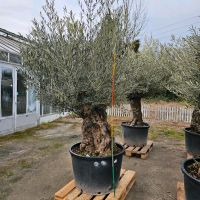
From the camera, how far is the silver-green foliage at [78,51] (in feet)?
10.4

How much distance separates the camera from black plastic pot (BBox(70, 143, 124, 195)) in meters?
3.43

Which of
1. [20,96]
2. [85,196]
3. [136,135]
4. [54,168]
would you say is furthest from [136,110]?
[20,96]

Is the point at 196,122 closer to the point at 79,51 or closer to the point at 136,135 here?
the point at 136,135

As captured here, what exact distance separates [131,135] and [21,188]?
303 centimetres

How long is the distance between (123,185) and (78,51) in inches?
83.7

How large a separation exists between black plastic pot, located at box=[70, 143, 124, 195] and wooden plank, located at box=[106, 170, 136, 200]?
123 mm

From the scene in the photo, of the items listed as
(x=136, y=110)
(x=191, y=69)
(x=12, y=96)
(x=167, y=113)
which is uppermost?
(x=191, y=69)

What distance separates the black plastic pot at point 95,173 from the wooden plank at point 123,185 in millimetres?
123

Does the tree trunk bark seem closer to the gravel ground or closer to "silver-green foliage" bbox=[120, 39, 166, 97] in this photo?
"silver-green foliage" bbox=[120, 39, 166, 97]

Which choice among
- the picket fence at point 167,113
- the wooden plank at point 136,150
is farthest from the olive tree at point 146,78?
the picket fence at point 167,113

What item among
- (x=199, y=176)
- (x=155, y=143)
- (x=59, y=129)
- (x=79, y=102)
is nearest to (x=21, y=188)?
(x=79, y=102)

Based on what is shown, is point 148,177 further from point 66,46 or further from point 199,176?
point 66,46

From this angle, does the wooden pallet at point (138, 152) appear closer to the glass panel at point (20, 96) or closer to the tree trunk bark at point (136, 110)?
the tree trunk bark at point (136, 110)

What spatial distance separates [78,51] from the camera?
3.19m
